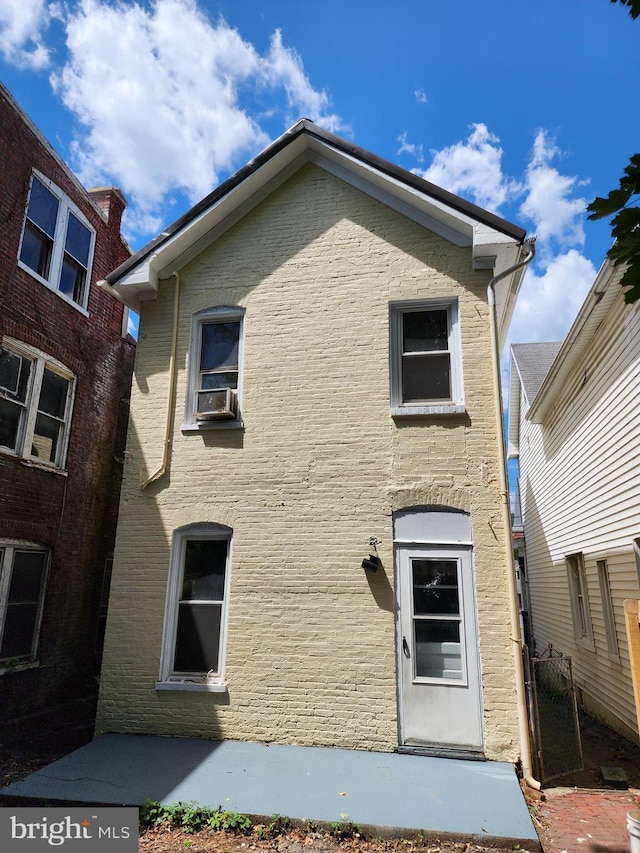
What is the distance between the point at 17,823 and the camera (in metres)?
5.30

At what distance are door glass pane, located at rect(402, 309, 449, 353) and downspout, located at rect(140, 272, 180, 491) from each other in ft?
11.6

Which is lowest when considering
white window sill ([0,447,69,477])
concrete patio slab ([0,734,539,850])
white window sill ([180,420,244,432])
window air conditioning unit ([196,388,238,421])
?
concrete patio slab ([0,734,539,850])

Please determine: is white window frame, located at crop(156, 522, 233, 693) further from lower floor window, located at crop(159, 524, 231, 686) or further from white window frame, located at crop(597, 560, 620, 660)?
white window frame, located at crop(597, 560, 620, 660)

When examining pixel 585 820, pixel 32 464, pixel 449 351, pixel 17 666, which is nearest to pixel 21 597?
pixel 17 666

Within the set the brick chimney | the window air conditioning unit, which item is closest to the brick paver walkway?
the window air conditioning unit

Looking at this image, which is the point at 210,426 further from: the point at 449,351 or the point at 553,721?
the point at 553,721

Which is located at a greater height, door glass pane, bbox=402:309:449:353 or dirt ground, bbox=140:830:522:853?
door glass pane, bbox=402:309:449:353

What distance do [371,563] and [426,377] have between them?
2.74 m

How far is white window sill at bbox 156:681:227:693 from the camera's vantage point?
7.42 m

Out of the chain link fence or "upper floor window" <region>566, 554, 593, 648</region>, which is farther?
"upper floor window" <region>566, 554, 593, 648</region>

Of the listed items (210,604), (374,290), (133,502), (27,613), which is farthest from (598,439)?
(27,613)

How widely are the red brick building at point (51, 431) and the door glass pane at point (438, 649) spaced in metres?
6.25

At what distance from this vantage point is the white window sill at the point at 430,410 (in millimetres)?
7641

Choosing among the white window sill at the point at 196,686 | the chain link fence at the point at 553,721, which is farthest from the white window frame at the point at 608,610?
the white window sill at the point at 196,686
